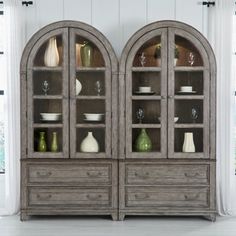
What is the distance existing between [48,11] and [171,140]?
1.85m

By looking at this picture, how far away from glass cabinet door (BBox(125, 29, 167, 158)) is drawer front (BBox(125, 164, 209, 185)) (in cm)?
12

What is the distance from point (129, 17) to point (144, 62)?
65 centimetres

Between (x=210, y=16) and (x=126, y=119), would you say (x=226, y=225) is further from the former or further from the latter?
(x=210, y=16)

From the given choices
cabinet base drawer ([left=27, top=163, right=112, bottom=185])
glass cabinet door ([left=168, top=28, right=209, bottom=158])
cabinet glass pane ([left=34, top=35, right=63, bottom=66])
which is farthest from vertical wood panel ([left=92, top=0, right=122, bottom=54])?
cabinet base drawer ([left=27, top=163, right=112, bottom=185])

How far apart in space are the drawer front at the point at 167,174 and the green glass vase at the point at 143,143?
16 centimetres

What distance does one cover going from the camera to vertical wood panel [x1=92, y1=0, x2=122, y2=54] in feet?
17.7

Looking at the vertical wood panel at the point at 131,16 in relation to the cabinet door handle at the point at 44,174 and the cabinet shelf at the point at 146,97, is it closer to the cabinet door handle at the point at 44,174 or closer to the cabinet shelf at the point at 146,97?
the cabinet shelf at the point at 146,97

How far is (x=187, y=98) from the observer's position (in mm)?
4949

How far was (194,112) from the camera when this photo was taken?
4977 mm

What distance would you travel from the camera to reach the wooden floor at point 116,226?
14.9 ft

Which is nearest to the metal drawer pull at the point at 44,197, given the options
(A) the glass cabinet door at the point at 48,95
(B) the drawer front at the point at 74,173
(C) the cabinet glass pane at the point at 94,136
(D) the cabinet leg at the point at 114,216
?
(B) the drawer front at the point at 74,173

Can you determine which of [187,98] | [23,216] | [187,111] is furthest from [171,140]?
[23,216]

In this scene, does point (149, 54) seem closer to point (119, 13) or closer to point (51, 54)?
point (119, 13)

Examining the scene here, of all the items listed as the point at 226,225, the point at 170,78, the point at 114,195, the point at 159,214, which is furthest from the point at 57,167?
the point at 226,225
